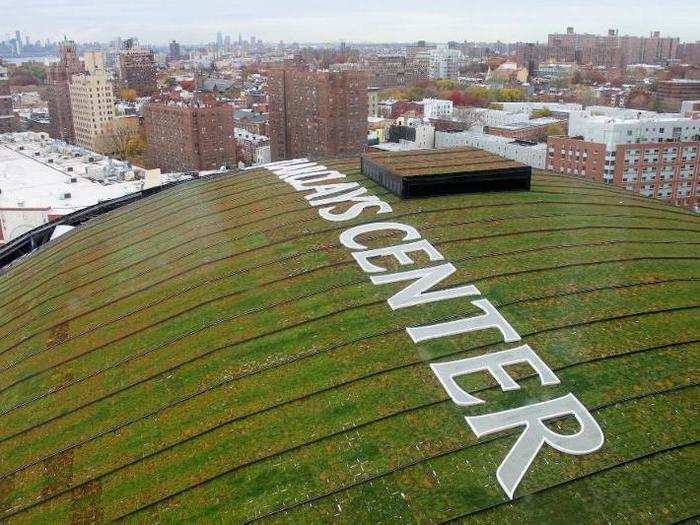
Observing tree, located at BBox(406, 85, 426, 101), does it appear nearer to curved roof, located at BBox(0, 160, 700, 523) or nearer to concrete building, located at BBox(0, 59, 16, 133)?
concrete building, located at BBox(0, 59, 16, 133)

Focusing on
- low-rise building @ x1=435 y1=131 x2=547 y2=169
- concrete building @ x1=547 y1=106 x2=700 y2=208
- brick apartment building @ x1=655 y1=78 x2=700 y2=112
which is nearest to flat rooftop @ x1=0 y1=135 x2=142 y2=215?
low-rise building @ x1=435 y1=131 x2=547 y2=169

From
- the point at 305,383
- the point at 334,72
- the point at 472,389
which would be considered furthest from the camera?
the point at 334,72

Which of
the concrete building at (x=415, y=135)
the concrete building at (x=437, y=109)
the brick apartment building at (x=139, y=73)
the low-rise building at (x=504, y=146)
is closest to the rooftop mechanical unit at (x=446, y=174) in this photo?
the low-rise building at (x=504, y=146)

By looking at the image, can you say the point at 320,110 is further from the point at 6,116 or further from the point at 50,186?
the point at 6,116

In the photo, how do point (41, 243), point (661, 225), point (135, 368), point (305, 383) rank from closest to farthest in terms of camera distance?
point (305, 383) → point (135, 368) → point (661, 225) → point (41, 243)

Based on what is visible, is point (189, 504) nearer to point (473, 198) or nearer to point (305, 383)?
point (305, 383)

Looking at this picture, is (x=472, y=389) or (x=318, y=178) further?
(x=318, y=178)

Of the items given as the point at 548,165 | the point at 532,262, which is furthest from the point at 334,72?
the point at 532,262
